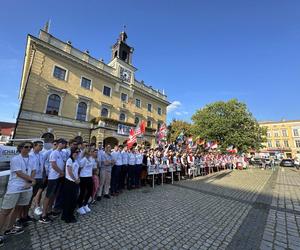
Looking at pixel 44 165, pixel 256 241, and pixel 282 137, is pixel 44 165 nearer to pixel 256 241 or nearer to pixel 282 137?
pixel 256 241

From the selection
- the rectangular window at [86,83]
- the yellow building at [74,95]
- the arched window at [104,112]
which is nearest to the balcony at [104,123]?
the yellow building at [74,95]

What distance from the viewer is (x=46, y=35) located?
62.5 feet

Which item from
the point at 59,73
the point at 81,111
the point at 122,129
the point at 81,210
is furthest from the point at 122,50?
the point at 81,210

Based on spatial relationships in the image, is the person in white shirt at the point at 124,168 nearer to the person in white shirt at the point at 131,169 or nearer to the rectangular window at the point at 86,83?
the person in white shirt at the point at 131,169

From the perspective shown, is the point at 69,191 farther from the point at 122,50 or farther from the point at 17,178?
the point at 122,50

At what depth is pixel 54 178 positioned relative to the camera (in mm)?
4125

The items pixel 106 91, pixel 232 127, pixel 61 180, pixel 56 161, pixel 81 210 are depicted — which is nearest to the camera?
pixel 56 161

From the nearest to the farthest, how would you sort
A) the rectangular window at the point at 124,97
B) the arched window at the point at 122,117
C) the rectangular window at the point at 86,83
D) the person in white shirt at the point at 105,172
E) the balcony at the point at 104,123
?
the person in white shirt at the point at 105,172 < the balcony at the point at 104,123 < the rectangular window at the point at 86,83 < the arched window at the point at 122,117 < the rectangular window at the point at 124,97

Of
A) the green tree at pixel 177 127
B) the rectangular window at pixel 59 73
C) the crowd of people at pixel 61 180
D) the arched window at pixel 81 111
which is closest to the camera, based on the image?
the crowd of people at pixel 61 180

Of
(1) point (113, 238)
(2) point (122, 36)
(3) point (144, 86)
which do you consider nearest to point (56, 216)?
(1) point (113, 238)

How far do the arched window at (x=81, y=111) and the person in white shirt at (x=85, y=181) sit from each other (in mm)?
18078

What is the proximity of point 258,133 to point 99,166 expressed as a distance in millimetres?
27596

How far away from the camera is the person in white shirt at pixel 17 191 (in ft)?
10.3

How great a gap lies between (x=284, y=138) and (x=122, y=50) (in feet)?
199
